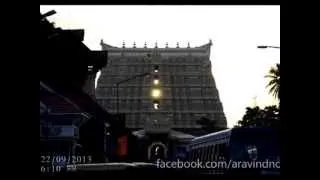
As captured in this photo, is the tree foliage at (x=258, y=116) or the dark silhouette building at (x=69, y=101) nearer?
the dark silhouette building at (x=69, y=101)

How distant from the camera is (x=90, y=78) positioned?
241 ft

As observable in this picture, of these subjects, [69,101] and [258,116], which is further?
[258,116]

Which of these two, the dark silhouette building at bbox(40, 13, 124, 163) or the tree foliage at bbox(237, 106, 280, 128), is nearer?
the dark silhouette building at bbox(40, 13, 124, 163)
